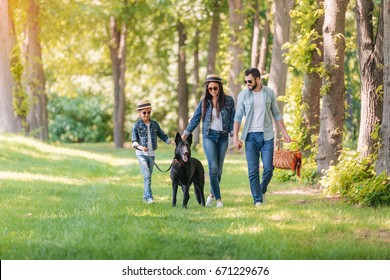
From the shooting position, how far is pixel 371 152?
14852 mm

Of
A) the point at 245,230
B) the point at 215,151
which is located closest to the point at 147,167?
the point at 215,151

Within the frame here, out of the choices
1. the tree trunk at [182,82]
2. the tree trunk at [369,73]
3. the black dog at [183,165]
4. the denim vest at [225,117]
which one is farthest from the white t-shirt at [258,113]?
the tree trunk at [182,82]

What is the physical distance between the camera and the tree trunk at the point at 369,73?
14844 millimetres

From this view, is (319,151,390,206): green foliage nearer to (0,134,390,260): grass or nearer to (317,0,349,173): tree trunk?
(0,134,390,260): grass

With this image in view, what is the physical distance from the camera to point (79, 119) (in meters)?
63.3

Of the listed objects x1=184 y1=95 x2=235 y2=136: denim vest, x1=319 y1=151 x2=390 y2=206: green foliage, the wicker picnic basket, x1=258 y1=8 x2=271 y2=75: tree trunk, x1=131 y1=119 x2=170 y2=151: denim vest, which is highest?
x1=258 y1=8 x2=271 y2=75: tree trunk

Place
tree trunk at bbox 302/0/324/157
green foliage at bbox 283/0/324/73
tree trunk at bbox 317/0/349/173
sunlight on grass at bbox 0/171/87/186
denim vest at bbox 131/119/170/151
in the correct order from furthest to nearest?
1. tree trunk at bbox 302/0/324/157
2. sunlight on grass at bbox 0/171/87/186
3. green foliage at bbox 283/0/324/73
4. tree trunk at bbox 317/0/349/173
5. denim vest at bbox 131/119/170/151

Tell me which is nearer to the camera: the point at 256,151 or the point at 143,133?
the point at 256,151

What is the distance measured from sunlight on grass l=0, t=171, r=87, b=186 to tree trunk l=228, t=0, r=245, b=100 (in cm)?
1344

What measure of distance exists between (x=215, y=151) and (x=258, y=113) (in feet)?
3.10

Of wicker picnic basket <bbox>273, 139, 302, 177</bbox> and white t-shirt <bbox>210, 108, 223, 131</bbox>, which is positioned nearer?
white t-shirt <bbox>210, 108, 223, 131</bbox>

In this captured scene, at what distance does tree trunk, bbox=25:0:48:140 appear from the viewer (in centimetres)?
3506

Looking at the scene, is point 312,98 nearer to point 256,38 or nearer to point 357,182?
point 357,182

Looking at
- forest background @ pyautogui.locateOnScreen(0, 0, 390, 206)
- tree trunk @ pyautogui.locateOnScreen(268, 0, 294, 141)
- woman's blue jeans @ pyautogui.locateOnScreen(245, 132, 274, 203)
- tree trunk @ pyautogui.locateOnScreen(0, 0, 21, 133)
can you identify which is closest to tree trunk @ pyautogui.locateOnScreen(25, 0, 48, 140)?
forest background @ pyautogui.locateOnScreen(0, 0, 390, 206)
